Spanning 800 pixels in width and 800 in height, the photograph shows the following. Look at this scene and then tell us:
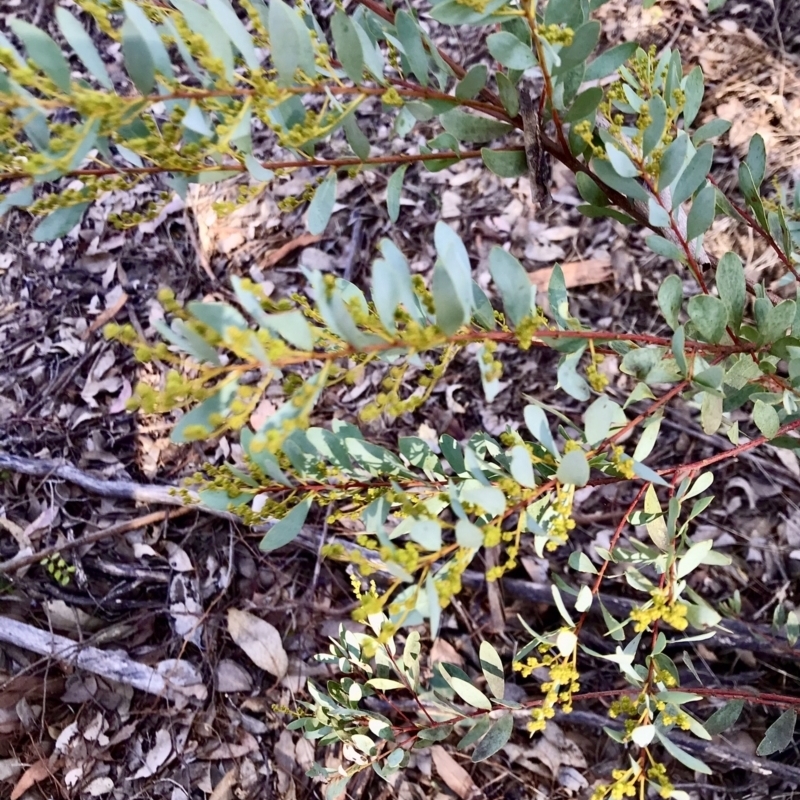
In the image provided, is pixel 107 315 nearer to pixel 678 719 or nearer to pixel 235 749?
pixel 235 749

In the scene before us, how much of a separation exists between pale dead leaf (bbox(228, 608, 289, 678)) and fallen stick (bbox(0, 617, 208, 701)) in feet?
0.51

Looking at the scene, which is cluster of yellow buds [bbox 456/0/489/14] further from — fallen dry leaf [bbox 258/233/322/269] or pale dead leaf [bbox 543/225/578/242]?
fallen dry leaf [bbox 258/233/322/269]

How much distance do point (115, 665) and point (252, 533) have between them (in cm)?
52

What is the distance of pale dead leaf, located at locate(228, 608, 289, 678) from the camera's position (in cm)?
194

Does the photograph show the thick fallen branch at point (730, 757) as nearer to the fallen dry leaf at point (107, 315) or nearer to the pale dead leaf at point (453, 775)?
the pale dead leaf at point (453, 775)

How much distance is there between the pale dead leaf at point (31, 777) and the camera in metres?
1.85

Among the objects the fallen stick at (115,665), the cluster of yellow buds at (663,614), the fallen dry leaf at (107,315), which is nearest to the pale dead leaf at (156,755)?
the fallen stick at (115,665)

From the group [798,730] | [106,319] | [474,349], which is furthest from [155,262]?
[798,730]

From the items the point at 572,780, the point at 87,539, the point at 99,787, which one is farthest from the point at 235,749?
A: the point at 572,780

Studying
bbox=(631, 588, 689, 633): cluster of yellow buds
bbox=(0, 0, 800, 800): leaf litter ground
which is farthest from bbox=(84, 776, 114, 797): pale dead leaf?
bbox=(631, 588, 689, 633): cluster of yellow buds

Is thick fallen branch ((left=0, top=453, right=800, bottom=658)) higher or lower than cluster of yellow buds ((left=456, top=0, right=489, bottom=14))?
lower

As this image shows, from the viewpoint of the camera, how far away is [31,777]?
6.15ft

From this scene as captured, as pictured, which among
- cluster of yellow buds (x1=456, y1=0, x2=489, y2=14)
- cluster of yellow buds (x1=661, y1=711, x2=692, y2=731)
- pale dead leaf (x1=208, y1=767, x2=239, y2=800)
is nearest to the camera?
cluster of yellow buds (x1=456, y1=0, x2=489, y2=14)

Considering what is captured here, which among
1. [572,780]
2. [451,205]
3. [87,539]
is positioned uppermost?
[451,205]
